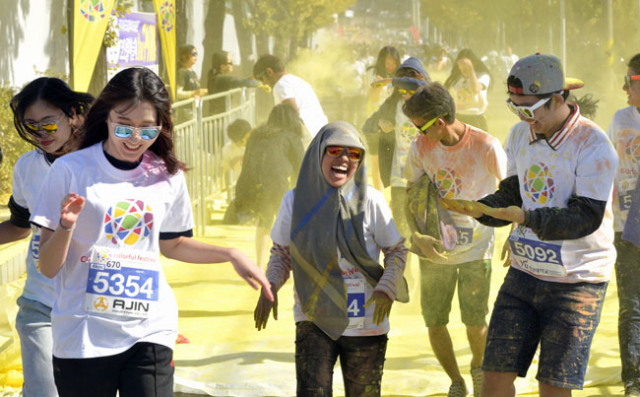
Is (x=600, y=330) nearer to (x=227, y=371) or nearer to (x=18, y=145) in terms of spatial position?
(x=227, y=371)

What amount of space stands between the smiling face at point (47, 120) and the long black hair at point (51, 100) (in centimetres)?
1

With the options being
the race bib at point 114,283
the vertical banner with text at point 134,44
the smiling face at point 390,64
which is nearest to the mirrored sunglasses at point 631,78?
the race bib at point 114,283

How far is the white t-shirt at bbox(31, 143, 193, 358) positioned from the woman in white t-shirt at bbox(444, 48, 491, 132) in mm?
7535

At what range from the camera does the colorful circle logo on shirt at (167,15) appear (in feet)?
48.9

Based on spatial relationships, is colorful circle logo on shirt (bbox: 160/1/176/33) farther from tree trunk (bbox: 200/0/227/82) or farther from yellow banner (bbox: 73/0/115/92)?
tree trunk (bbox: 200/0/227/82)

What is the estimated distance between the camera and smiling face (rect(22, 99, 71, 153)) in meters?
4.30

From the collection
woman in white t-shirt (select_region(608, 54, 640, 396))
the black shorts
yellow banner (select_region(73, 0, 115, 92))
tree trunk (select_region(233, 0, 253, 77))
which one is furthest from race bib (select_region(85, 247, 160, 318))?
tree trunk (select_region(233, 0, 253, 77))

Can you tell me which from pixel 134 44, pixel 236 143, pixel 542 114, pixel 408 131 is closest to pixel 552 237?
pixel 542 114

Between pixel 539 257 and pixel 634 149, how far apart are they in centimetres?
173

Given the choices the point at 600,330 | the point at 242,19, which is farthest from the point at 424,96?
the point at 242,19

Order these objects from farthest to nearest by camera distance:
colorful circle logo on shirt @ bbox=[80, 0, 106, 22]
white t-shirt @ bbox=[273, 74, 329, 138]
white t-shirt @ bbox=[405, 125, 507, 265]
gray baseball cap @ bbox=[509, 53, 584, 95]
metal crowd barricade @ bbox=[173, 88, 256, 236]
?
colorful circle logo on shirt @ bbox=[80, 0, 106, 22], metal crowd barricade @ bbox=[173, 88, 256, 236], white t-shirt @ bbox=[273, 74, 329, 138], white t-shirt @ bbox=[405, 125, 507, 265], gray baseball cap @ bbox=[509, 53, 584, 95]

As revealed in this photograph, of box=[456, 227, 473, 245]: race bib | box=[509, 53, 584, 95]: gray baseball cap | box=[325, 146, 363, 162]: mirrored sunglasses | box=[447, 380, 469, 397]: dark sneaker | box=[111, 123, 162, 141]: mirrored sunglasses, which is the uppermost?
box=[509, 53, 584, 95]: gray baseball cap

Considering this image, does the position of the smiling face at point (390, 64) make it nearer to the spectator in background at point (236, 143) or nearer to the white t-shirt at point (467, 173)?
the spectator in background at point (236, 143)

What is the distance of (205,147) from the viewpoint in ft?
39.7
